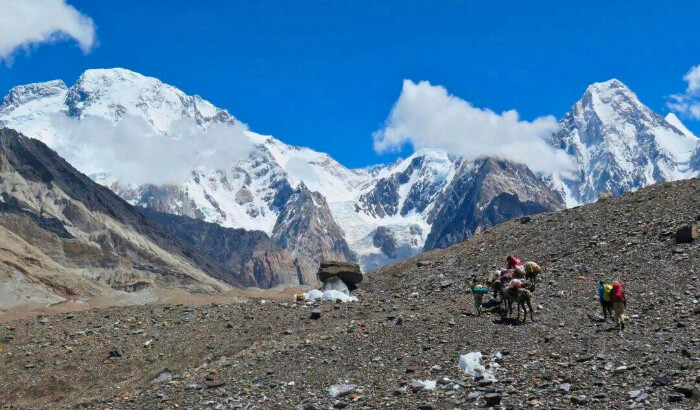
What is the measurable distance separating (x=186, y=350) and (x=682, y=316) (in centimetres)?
1974

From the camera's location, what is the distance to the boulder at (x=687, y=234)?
36.8 meters

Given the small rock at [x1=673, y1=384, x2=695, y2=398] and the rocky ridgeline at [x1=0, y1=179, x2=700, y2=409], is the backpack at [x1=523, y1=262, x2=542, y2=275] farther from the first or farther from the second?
the small rock at [x1=673, y1=384, x2=695, y2=398]


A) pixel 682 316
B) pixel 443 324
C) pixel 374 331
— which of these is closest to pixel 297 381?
pixel 374 331

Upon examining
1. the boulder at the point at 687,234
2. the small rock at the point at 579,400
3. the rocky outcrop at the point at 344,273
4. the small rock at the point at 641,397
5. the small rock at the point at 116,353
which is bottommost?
the small rock at the point at 116,353

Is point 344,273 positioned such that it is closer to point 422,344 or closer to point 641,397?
point 422,344

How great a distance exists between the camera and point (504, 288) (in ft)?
103

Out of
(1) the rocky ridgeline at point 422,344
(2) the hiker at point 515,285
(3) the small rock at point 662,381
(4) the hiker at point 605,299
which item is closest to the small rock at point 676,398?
(1) the rocky ridgeline at point 422,344

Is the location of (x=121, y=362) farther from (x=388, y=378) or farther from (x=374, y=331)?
(x=388, y=378)

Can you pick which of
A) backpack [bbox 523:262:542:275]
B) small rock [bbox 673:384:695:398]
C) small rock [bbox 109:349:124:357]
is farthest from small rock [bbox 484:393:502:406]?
small rock [bbox 109:349:124:357]

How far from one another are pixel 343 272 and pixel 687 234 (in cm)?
1976

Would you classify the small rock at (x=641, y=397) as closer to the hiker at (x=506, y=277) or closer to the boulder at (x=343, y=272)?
the hiker at (x=506, y=277)

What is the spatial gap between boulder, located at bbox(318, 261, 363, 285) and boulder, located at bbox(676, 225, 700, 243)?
18.3 m

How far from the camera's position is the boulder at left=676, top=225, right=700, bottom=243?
36844mm

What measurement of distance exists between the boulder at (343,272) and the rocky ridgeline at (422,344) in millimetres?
1670
